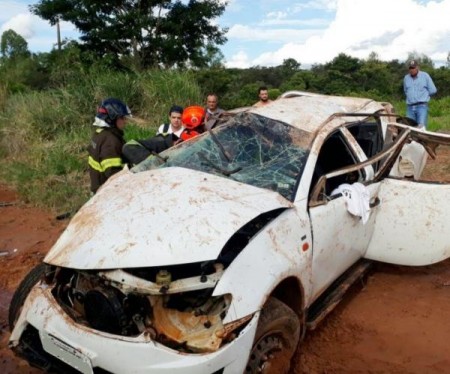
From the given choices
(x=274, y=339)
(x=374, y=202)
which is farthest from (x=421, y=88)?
(x=274, y=339)

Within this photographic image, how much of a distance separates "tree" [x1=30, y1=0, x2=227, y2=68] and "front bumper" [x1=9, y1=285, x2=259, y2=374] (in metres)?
15.6

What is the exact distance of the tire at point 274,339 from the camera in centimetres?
254

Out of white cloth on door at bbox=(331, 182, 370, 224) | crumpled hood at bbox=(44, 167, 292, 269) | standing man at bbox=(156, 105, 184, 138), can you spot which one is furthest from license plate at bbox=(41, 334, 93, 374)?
standing man at bbox=(156, 105, 184, 138)

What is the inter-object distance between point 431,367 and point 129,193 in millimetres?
2433

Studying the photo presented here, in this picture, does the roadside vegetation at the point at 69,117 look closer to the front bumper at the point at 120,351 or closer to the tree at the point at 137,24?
the tree at the point at 137,24

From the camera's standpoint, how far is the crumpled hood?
2.52 m

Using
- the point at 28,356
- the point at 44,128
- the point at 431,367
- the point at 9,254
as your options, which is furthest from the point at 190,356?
the point at 44,128

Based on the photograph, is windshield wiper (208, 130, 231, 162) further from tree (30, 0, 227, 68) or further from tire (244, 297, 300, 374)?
tree (30, 0, 227, 68)

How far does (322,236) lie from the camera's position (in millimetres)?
3186

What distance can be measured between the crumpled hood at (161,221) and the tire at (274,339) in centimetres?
50

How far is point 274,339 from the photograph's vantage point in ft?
8.88

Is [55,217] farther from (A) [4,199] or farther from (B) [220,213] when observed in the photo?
(B) [220,213]

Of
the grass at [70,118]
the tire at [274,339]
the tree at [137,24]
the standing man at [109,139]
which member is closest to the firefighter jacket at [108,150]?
the standing man at [109,139]

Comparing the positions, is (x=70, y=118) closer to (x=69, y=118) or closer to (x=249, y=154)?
(x=69, y=118)
